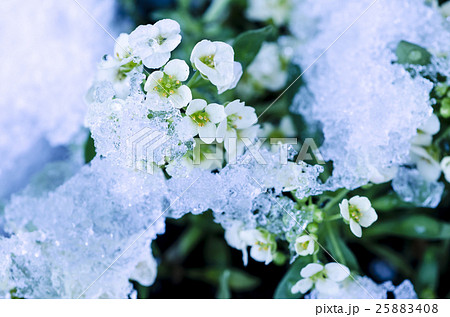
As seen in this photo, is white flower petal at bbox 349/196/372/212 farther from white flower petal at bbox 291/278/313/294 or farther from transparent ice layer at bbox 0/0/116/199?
transparent ice layer at bbox 0/0/116/199

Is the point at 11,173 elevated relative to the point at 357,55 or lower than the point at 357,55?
lower

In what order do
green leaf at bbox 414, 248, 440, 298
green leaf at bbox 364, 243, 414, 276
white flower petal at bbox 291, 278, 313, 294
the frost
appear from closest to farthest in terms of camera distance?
white flower petal at bbox 291, 278, 313, 294 < the frost < green leaf at bbox 414, 248, 440, 298 < green leaf at bbox 364, 243, 414, 276

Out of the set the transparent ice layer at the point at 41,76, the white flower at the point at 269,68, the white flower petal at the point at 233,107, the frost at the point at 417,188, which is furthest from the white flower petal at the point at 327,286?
the transparent ice layer at the point at 41,76

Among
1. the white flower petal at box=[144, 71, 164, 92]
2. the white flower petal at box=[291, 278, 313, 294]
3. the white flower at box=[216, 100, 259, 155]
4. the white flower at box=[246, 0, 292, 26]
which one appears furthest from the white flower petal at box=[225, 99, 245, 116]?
the white flower at box=[246, 0, 292, 26]

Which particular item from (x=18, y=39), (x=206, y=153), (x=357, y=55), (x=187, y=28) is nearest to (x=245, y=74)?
(x=187, y=28)

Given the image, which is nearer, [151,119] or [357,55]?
[151,119]

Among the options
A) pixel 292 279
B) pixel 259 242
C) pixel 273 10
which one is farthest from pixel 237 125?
pixel 273 10

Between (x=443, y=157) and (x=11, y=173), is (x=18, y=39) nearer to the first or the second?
(x=11, y=173)
